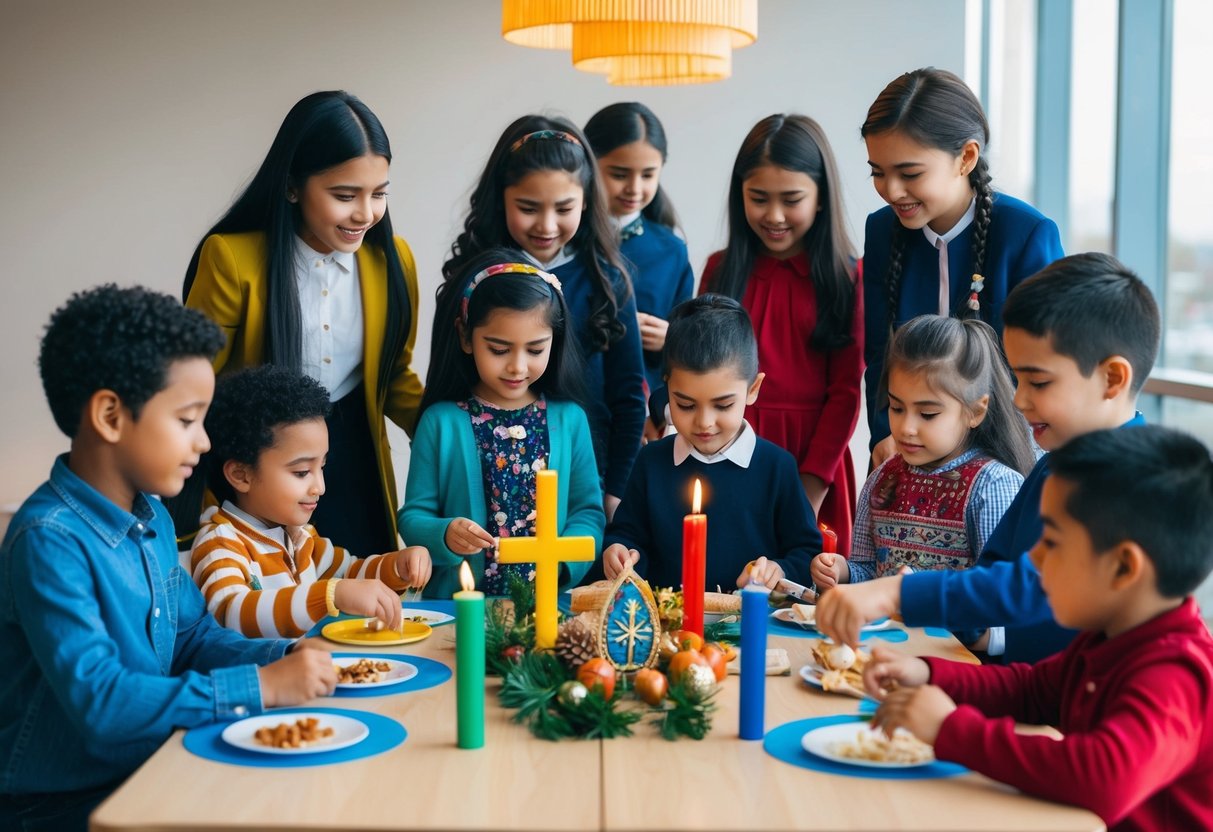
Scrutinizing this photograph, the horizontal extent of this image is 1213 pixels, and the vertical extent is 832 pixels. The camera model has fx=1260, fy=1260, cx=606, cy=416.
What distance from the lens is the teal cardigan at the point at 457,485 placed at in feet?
8.49

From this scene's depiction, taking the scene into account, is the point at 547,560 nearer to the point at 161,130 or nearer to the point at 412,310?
the point at 412,310

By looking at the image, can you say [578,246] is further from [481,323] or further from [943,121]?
[943,121]

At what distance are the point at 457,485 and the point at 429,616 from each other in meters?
0.61

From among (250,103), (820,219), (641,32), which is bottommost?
(820,219)

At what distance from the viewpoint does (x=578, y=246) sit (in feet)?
9.94

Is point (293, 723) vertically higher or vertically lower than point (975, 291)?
lower

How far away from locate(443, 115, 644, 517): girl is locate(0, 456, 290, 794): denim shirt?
1296mm

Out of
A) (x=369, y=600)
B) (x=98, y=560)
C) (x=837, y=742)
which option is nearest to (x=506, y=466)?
(x=369, y=600)

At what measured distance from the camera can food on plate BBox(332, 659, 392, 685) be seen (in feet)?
5.37

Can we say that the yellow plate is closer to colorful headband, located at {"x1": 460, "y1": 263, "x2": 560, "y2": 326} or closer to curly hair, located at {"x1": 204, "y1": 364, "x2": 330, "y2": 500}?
curly hair, located at {"x1": 204, "y1": 364, "x2": 330, "y2": 500}

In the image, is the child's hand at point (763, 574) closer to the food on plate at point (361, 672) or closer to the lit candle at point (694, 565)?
the lit candle at point (694, 565)

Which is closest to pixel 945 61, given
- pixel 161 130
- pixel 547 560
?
pixel 161 130

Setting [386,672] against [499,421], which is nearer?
[386,672]


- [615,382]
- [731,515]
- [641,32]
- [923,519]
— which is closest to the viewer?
[923,519]
